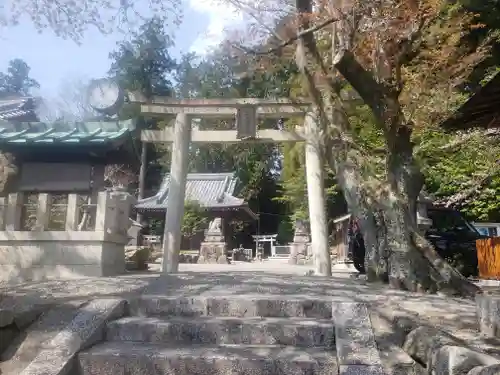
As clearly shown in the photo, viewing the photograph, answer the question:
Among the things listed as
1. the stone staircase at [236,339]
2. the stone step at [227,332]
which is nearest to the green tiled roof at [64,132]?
the stone staircase at [236,339]

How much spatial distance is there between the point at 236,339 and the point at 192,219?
22.7 m

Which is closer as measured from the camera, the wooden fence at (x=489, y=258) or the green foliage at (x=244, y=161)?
the wooden fence at (x=489, y=258)

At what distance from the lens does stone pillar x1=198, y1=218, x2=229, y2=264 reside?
79.3 ft

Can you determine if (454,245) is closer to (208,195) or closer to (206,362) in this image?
(206,362)

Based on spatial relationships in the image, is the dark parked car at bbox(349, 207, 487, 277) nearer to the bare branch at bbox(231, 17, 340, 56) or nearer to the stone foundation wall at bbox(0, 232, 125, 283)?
the bare branch at bbox(231, 17, 340, 56)

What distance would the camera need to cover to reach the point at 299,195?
26391mm

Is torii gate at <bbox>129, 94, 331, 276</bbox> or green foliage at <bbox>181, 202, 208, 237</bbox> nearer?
torii gate at <bbox>129, 94, 331, 276</bbox>

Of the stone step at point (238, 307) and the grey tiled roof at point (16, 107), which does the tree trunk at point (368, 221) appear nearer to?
the stone step at point (238, 307)

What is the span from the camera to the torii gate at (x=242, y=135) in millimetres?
10008

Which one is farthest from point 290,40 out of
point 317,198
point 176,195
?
point 176,195

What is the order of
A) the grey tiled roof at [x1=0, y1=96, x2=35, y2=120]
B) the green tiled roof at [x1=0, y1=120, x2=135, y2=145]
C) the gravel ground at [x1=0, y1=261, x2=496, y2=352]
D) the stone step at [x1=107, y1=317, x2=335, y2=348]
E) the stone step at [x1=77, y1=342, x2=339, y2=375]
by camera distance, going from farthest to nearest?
the grey tiled roof at [x1=0, y1=96, x2=35, y2=120] → the green tiled roof at [x1=0, y1=120, x2=135, y2=145] → the gravel ground at [x1=0, y1=261, x2=496, y2=352] → the stone step at [x1=107, y1=317, x2=335, y2=348] → the stone step at [x1=77, y1=342, x2=339, y2=375]

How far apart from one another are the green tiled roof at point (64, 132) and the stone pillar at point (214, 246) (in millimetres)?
15706

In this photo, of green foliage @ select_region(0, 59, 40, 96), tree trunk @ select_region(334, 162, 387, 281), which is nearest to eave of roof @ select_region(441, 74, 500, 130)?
tree trunk @ select_region(334, 162, 387, 281)

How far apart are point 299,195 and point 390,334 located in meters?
22.3
